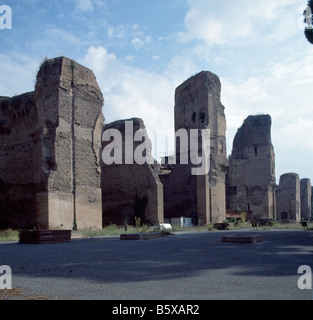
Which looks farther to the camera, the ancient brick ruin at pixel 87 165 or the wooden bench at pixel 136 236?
the ancient brick ruin at pixel 87 165

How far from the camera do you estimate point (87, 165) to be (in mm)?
18562

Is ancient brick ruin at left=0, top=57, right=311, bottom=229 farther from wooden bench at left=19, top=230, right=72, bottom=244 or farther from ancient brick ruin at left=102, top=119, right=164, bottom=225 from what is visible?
wooden bench at left=19, top=230, right=72, bottom=244

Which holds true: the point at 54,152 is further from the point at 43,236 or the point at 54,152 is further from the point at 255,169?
the point at 255,169

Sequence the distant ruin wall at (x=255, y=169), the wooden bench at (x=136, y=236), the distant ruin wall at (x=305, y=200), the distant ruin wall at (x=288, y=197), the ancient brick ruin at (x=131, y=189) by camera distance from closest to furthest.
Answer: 1. the wooden bench at (x=136, y=236)
2. the ancient brick ruin at (x=131, y=189)
3. the distant ruin wall at (x=255, y=169)
4. the distant ruin wall at (x=288, y=197)
5. the distant ruin wall at (x=305, y=200)

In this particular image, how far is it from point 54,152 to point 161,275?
12.8 meters

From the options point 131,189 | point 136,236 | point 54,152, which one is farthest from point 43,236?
point 131,189

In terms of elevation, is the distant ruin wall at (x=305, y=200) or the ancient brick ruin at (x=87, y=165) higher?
the ancient brick ruin at (x=87, y=165)

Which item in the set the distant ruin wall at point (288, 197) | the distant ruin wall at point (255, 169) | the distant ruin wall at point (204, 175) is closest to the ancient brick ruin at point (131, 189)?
the distant ruin wall at point (204, 175)

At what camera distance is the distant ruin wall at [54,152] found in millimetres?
16688

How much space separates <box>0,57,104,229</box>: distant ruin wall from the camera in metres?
16.7

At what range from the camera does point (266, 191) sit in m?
37.8

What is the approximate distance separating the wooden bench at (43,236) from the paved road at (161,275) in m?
3.72

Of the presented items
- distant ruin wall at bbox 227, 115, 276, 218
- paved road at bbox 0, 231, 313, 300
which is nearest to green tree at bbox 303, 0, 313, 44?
paved road at bbox 0, 231, 313, 300

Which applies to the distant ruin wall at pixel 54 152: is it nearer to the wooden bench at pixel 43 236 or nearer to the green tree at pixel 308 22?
the wooden bench at pixel 43 236
